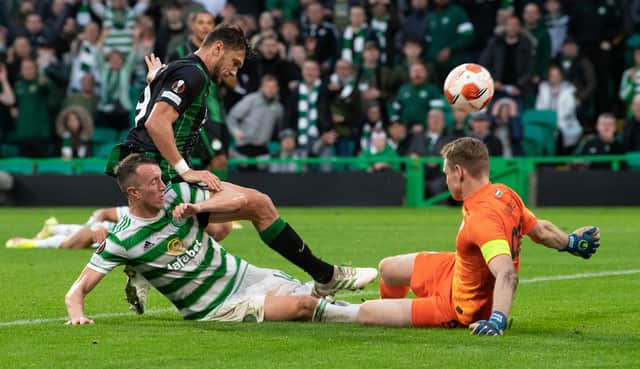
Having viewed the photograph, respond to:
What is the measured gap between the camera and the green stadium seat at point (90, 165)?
24125 mm

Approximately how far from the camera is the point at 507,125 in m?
22.5

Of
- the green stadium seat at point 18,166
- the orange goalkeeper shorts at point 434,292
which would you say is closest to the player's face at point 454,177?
the orange goalkeeper shorts at point 434,292

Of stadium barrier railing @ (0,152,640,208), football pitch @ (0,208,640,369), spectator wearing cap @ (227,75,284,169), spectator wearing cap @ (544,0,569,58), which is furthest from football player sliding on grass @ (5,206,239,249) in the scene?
spectator wearing cap @ (544,0,569,58)

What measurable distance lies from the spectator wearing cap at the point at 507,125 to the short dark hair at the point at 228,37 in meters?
14.1

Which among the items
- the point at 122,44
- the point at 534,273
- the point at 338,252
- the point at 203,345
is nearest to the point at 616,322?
the point at 203,345

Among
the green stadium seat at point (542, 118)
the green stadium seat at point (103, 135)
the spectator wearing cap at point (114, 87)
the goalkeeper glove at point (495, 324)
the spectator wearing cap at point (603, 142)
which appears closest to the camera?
the goalkeeper glove at point (495, 324)

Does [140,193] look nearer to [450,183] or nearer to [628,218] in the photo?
[450,183]

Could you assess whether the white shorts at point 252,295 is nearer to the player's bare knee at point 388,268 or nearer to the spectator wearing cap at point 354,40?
the player's bare knee at point 388,268

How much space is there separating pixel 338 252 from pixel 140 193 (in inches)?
232

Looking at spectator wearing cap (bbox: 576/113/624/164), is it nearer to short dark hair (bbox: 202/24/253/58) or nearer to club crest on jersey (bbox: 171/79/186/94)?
short dark hair (bbox: 202/24/253/58)

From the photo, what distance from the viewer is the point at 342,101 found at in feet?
75.4

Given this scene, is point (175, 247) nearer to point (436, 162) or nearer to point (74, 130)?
point (436, 162)

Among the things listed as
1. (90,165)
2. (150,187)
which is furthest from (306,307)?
(90,165)

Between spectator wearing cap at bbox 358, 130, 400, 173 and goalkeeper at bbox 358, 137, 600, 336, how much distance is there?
15127mm
